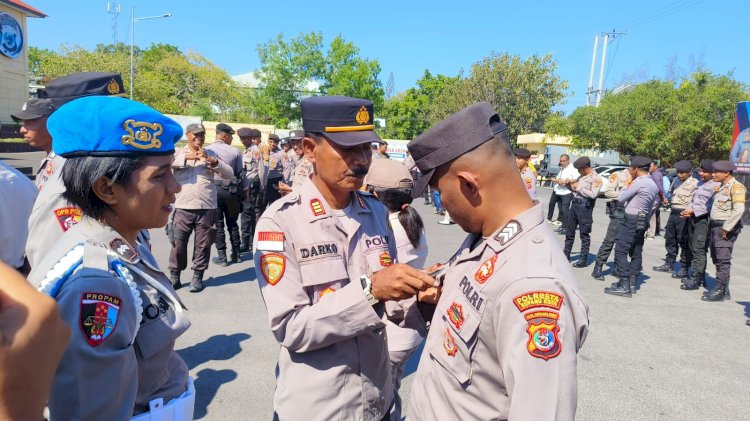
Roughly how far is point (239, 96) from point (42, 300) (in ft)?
158

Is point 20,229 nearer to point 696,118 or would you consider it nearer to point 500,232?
point 500,232

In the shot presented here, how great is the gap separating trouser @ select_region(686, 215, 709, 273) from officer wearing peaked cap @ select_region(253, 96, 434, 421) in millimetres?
7156

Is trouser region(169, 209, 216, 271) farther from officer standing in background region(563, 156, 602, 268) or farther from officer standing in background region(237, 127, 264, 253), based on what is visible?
officer standing in background region(563, 156, 602, 268)

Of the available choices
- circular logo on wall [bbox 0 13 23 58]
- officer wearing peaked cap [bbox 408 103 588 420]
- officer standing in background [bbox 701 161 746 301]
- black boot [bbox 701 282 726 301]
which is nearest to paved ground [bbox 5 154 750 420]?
black boot [bbox 701 282 726 301]

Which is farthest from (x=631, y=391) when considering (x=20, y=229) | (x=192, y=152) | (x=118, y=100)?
(x=192, y=152)

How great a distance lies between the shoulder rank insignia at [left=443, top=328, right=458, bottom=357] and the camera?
135 centimetres

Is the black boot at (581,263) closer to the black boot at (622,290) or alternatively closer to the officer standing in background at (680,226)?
the officer standing in background at (680,226)

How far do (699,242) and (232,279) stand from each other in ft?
24.0

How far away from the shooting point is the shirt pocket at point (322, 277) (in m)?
1.86

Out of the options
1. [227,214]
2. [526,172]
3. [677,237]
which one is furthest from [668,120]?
[227,214]

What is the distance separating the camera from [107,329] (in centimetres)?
112

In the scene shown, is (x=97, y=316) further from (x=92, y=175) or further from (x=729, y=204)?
(x=729, y=204)

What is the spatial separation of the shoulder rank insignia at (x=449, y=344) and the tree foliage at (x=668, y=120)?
2298 cm

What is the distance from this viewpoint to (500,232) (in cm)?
140
